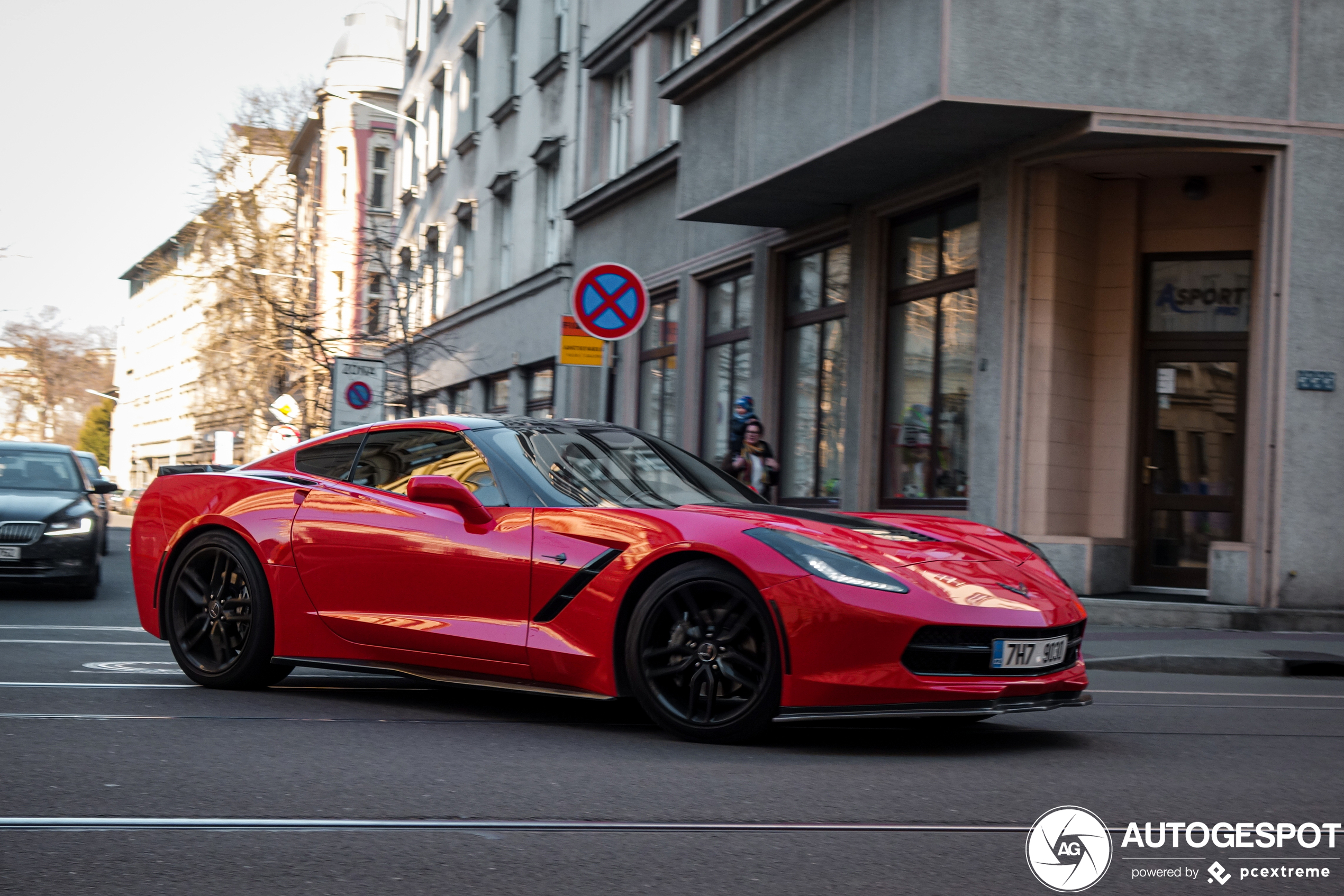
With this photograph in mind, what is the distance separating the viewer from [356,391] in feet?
68.4

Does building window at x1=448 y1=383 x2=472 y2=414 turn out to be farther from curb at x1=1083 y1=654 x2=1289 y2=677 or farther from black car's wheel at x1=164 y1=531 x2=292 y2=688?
black car's wheel at x1=164 y1=531 x2=292 y2=688

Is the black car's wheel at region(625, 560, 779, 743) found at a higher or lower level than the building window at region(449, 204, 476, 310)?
lower

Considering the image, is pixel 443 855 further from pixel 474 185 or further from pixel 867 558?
pixel 474 185

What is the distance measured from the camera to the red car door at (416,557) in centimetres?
623

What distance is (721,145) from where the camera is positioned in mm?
16656

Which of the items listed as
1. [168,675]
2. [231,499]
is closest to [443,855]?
[231,499]

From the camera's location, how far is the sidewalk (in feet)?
32.7

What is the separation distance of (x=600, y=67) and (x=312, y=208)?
18.0 metres

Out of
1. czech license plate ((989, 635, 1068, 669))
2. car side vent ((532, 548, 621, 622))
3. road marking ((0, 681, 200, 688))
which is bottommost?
road marking ((0, 681, 200, 688))

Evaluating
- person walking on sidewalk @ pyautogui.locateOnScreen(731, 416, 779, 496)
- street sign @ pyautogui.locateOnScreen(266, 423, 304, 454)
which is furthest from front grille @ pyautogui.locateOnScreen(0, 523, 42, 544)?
street sign @ pyautogui.locateOnScreen(266, 423, 304, 454)

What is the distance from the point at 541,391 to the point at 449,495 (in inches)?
859

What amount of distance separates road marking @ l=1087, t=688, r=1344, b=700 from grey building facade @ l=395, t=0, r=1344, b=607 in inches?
152

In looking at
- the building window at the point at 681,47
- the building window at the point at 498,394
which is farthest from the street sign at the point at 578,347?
the building window at the point at 498,394

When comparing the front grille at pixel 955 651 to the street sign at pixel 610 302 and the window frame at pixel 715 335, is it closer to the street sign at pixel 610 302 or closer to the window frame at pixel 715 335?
the street sign at pixel 610 302
